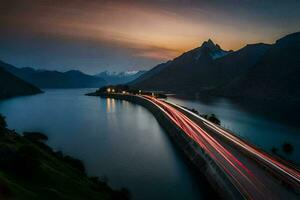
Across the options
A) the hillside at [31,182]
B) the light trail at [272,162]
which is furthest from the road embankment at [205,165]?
the hillside at [31,182]

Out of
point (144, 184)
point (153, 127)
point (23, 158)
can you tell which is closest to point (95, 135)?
point (153, 127)

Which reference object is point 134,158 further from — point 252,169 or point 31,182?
point 31,182

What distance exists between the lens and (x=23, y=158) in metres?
23.5

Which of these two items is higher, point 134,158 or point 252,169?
point 252,169

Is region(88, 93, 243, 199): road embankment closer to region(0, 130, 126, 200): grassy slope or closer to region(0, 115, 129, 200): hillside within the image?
region(0, 130, 126, 200): grassy slope

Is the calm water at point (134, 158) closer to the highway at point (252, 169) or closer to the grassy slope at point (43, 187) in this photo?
the highway at point (252, 169)

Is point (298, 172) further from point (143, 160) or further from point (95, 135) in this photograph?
point (95, 135)

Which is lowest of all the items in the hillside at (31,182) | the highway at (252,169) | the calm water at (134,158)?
the calm water at (134,158)

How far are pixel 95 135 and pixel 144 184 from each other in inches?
1533

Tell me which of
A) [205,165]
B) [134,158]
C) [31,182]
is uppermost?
[31,182]

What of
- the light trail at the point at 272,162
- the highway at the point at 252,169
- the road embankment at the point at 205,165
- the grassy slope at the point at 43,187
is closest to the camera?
the grassy slope at the point at 43,187

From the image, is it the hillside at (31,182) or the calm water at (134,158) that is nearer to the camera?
the hillside at (31,182)

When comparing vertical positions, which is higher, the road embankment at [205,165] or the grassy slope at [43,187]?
the grassy slope at [43,187]

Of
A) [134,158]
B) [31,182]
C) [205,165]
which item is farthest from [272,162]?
[31,182]
